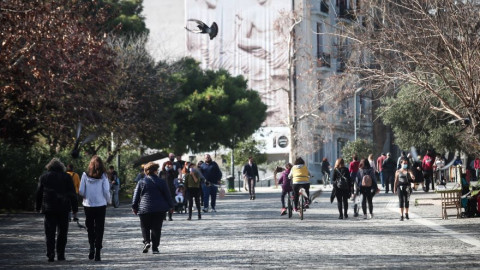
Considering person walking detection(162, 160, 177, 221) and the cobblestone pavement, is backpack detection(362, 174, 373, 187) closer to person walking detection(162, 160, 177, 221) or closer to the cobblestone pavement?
the cobblestone pavement

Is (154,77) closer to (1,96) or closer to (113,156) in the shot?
(113,156)

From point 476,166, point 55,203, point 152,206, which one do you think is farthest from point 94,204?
point 476,166

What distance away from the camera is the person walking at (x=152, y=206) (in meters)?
16.5

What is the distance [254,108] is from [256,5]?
11.4m

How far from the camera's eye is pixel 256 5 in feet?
235

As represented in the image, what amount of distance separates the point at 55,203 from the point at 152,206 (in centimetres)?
158

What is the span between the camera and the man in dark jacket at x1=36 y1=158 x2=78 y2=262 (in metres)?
15.9

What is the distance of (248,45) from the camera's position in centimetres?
7131

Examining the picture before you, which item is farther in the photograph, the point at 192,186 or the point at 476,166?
the point at 476,166

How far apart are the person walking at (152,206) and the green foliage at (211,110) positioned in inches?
1565

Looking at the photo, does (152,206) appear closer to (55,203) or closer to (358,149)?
(55,203)

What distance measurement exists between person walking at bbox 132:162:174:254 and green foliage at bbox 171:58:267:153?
130 feet

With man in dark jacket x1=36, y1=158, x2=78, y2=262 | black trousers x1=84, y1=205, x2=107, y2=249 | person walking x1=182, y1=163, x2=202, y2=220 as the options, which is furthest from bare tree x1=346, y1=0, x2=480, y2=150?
man in dark jacket x1=36, y1=158, x2=78, y2=262

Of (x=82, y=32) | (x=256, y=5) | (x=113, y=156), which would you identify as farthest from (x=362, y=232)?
(x=256, y=5)
